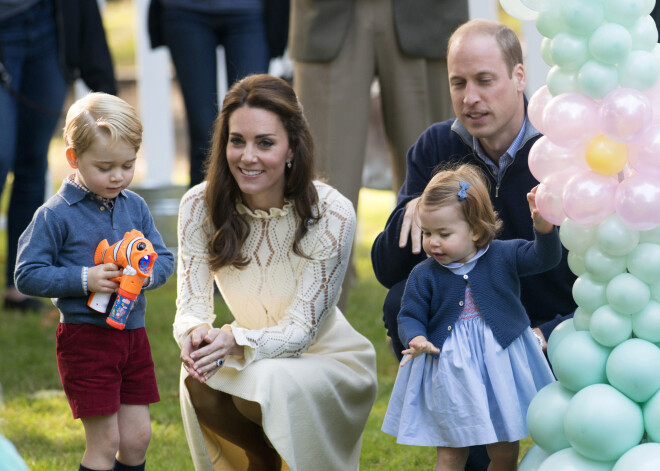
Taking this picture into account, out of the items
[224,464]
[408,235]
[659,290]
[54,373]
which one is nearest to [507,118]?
[408,235]

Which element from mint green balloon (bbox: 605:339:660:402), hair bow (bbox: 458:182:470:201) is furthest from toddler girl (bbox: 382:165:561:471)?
mint green balloon (bbox: 605:339:660:402)

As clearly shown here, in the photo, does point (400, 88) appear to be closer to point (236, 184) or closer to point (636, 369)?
point (236, 184)

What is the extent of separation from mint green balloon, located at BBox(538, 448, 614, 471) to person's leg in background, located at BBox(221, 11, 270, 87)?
297 cm

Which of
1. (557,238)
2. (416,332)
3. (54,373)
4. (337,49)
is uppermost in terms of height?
(337,49)

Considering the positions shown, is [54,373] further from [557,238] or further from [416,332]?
[557,238]

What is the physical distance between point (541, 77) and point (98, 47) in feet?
9.20

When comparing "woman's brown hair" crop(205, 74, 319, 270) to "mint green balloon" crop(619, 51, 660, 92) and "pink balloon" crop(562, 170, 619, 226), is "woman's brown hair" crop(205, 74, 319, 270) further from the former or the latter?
"mint green balloon" crop(619, 51, 660, 92)

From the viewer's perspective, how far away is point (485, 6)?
5887 millimetres

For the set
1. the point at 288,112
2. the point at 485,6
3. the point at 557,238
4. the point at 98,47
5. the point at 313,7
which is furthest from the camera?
the point at 485,6

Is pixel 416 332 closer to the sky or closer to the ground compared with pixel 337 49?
closer to the ground

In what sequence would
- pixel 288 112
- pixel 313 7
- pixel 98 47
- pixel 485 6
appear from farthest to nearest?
pixel 485 6 → pixel 98 47 → pixel 313 7 → pixel 288 112

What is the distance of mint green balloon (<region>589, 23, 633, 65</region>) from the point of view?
7.19ft

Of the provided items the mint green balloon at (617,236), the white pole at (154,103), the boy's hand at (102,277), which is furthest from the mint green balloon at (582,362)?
the white pole at (154,103)

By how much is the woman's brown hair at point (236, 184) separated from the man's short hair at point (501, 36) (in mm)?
526
